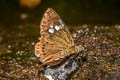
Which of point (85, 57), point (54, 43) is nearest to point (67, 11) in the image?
point (85, 57)

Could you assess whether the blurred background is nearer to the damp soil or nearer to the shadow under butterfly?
the damp soil

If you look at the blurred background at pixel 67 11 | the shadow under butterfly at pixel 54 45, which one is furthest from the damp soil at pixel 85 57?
the blurred background at pixel 67 11

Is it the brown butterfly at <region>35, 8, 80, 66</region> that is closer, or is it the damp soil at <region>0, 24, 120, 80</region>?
the brown butterfly at <region>35, 8, 80, 66</region>

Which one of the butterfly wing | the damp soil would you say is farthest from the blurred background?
the butterfly wing

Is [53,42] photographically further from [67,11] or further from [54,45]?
[67,11]

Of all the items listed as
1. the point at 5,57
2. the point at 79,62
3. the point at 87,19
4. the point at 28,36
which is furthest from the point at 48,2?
the point at 79,62

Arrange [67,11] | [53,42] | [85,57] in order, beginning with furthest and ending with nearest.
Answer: [67,11] < [85,57] < [53,42]

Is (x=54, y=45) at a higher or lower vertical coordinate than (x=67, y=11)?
lower

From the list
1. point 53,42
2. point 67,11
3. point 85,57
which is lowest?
point 85,57
